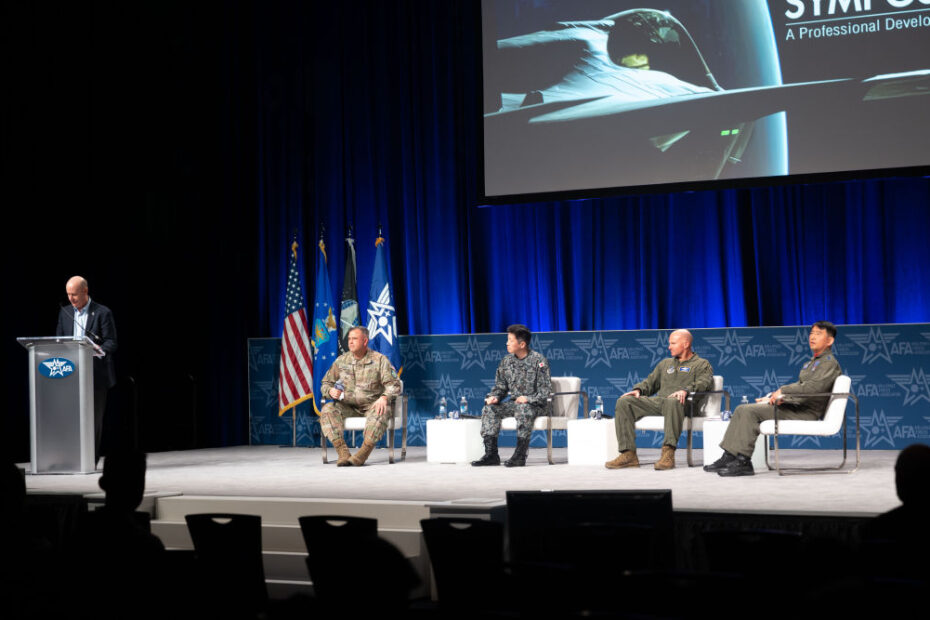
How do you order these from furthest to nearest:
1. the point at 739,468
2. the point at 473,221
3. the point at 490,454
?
the point at 473,221 < the point at 490,454 < the point at 739,468

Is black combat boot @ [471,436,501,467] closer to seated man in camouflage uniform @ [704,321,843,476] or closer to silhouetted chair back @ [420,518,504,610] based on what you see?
seated man in camouflage uniform @ [704,321,843,476]

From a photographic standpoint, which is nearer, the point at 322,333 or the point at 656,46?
the point at 656,46

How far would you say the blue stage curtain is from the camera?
357 inches

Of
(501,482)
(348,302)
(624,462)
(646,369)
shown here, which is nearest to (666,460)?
(624,462)

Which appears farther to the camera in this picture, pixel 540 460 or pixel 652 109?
pixel 652 109

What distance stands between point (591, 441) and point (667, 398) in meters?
0.70

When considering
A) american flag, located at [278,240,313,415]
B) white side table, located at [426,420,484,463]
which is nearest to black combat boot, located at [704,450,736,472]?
white side table, located at [426,420,484,463]

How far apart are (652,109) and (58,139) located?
191 inches

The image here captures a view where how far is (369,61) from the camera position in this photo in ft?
35.5

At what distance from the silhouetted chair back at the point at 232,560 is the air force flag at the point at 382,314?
558 centimetres

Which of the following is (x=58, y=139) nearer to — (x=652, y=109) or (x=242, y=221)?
(x=242, y=221)

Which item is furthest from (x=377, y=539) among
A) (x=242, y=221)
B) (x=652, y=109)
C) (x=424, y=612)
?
(x=242, y=221)

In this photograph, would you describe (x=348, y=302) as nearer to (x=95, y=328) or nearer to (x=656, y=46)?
(x=95, y=328)

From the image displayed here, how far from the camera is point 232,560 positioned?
3516mm
